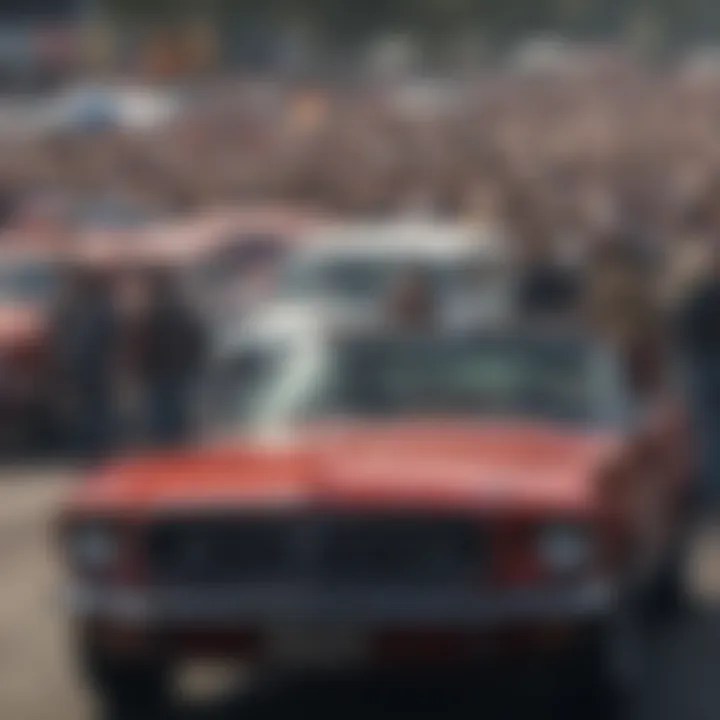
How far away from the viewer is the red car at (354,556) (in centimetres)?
848

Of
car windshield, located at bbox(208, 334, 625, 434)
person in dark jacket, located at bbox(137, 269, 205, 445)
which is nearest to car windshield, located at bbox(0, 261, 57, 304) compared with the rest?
person in dark jacket, located at bbox(137, 269, 205, 445)

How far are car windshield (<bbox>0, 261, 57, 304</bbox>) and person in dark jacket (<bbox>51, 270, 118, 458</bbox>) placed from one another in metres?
0.79

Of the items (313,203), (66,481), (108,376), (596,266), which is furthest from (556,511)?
(313,203)

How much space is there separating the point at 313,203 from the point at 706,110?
11.1 metres

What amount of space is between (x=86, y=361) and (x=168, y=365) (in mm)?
2006

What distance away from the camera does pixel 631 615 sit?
9180 millimetres

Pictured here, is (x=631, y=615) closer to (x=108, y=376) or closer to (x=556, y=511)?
(x=556, y=511)

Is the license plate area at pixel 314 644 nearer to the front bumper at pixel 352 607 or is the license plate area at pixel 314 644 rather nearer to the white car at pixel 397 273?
the front bumper at pixel 352 607

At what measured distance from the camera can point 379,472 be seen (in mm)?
8914

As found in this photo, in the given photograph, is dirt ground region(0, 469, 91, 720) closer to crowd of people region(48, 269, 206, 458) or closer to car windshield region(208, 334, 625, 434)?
crowd of people region(48, 269, 206, 458)

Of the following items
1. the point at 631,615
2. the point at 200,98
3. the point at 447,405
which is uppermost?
the point at 200,98

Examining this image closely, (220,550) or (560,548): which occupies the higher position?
(220,550)

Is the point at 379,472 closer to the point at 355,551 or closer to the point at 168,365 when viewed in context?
the point at 355,551

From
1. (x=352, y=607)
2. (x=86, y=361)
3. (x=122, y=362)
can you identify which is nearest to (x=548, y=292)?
(x=122, y=362)
